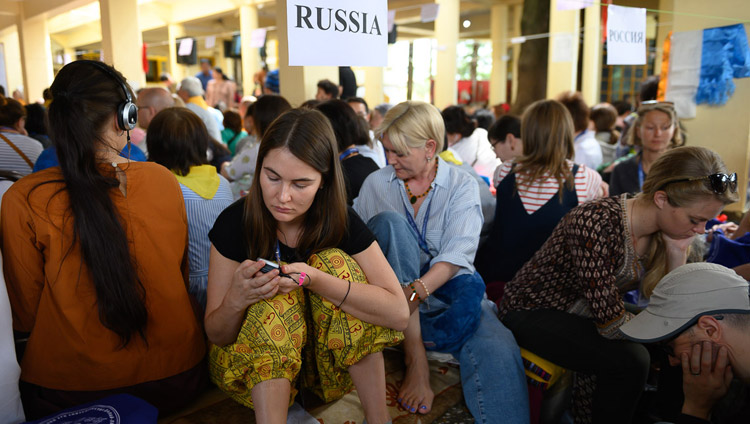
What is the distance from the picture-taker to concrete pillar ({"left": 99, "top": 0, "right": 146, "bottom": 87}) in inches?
304

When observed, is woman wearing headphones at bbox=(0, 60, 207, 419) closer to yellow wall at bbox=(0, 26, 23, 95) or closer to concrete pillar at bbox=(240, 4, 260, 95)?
concrete pillar at bbox=(240, 4, 260, 95)

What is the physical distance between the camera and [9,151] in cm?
295

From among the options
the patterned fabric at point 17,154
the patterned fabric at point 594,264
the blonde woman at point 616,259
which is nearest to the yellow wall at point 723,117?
the blonde woman at point 616,259

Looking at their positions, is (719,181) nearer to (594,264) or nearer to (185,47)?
(594,264)

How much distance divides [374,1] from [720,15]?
3.80 metres

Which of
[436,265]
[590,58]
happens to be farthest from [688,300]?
[590,58]

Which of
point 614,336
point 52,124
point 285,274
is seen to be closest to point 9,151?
point 52,124

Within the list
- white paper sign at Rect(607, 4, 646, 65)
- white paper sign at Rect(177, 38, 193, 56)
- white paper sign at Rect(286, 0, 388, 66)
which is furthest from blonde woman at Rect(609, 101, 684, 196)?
white paper sign at Rect(177, 38, 193, 56)

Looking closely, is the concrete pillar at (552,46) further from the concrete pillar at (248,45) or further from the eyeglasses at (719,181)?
the eyeglasses at (719,181)

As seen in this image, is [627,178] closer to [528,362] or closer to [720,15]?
[528,362]

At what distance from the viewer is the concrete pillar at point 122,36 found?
7.71m

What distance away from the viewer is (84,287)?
5.14ft

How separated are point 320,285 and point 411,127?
1.02 meters

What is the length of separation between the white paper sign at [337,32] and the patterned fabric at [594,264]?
118 centimetres
